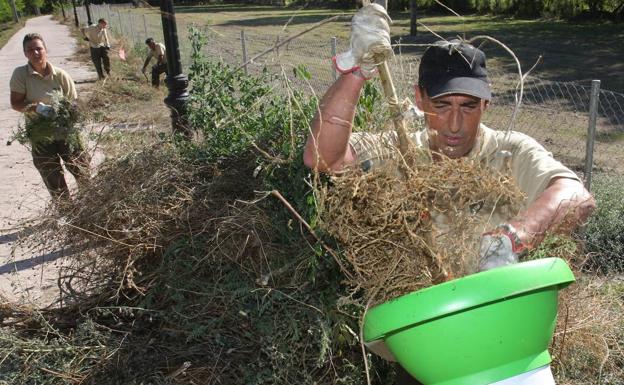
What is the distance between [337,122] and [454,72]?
19.8 inches

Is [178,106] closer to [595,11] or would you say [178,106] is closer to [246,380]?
[246,380]

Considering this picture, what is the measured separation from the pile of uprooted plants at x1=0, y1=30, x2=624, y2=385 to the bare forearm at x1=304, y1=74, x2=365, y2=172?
5.6 inches

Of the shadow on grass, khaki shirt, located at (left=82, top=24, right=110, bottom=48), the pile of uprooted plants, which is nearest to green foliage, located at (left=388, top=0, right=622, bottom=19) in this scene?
the shadow on grass

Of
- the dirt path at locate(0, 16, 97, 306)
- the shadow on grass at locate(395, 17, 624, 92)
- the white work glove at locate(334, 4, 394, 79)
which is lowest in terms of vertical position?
the shadow on grass at locate(395, 17, 624, 92)

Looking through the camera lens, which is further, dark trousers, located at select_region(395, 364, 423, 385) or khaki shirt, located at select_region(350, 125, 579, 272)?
dark trousers, located at select_region(395, 364, 423, 385)

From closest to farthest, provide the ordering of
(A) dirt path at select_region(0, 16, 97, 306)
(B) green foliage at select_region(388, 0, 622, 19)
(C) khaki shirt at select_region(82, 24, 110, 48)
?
(A) dirt path at select_region(0, 16, 97, 306) < (C) khaki shirt at select_region(82, 24, 110, 48) < (B) green foliage at select_region(388, 0, 622, 19)

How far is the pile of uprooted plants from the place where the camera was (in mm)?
1655

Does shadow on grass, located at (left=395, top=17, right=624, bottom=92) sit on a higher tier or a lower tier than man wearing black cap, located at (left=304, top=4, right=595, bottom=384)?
lower

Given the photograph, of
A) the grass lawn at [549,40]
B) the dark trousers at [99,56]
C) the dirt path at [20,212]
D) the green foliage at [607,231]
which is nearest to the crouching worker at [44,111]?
the dirt path at [20,212]

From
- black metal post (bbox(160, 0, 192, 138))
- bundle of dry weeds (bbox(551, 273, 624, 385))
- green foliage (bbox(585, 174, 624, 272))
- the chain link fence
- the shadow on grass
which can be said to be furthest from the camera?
the shadow on grass

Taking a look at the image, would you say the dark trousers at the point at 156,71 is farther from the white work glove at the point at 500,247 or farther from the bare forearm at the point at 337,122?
the white work glove at the point at 500,247

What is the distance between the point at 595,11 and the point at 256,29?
16.2 meters

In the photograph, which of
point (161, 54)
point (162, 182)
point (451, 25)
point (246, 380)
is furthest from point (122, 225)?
point (451, 25)

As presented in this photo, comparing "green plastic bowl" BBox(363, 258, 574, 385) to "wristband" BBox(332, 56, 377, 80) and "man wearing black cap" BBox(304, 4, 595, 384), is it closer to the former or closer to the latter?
"man wearing black cap" BBox(304, 4, 595, 384)
